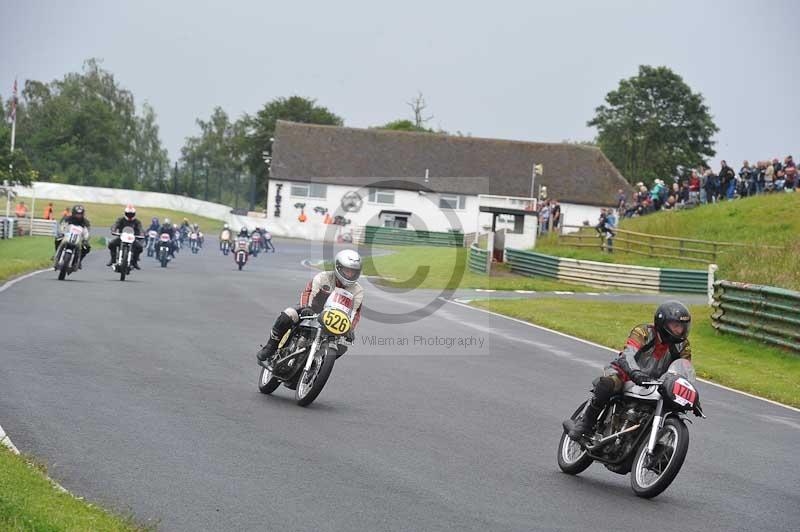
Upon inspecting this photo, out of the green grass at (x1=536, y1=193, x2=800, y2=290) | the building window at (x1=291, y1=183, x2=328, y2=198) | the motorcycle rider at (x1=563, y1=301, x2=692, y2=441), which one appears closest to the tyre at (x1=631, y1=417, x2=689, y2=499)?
the motorcycle rider at (x1=563, y1=301, x2=692, y2=441)

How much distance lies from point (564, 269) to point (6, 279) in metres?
20.7

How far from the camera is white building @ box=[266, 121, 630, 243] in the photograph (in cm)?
9094

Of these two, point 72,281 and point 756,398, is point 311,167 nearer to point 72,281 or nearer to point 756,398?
point 72,281

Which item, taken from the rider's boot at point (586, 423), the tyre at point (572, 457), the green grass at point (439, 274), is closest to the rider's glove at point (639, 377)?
the rider's boot at point (586, 423)

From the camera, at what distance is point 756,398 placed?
1642 centimetres

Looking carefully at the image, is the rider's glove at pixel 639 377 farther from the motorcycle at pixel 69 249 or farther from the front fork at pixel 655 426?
the motorcycle at pixel 69 249

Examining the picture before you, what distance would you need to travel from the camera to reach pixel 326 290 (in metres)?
12.0

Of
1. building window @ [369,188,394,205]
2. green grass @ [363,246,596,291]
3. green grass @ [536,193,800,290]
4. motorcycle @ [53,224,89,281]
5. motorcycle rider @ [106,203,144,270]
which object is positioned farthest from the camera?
building window @ [369,188,394,205]

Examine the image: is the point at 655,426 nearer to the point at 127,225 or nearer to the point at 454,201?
the point at 127,225


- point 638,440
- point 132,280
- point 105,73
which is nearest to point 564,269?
point 132,280

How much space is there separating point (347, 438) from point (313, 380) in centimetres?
166

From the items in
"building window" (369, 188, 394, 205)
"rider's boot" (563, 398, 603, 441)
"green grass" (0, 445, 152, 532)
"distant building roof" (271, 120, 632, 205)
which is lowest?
"green grass" (0, 445, 152, 532)

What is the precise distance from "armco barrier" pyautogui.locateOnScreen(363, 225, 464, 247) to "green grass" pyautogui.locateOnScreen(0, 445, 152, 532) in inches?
2375

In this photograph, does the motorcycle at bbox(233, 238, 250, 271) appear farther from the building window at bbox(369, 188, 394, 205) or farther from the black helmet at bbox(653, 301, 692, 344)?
the building window at bbox(369, 188, 394, 205)
